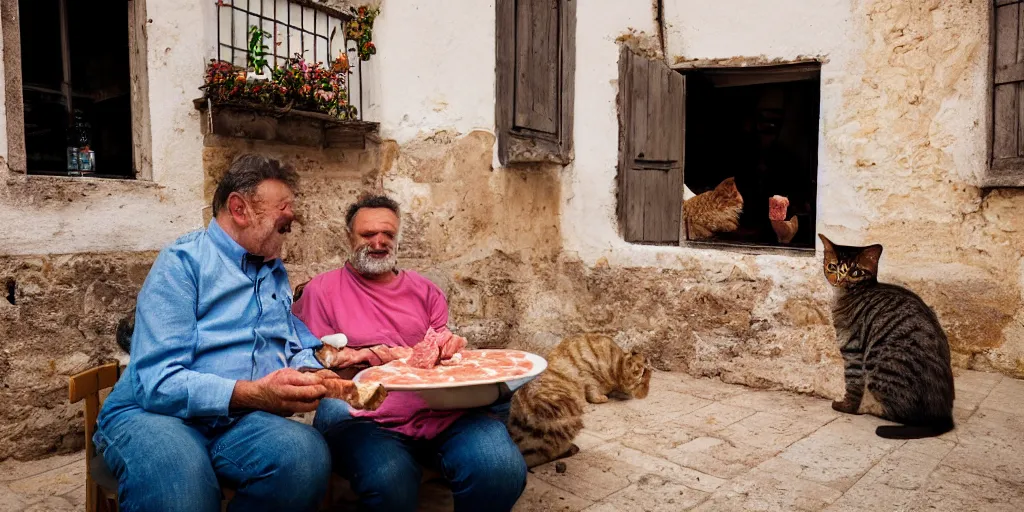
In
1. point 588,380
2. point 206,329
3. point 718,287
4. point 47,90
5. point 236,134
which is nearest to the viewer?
point 206,329

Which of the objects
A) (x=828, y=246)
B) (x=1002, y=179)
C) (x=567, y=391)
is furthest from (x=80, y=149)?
(x=1002, y=179)

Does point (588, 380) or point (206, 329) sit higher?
point (206, 329)

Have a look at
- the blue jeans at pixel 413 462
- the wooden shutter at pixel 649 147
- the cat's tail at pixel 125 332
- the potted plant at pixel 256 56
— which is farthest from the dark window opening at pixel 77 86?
the wooden shutter at pixel 649 147

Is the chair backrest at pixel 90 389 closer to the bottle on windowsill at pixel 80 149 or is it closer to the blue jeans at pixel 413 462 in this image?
the blue jeans at pixel 413 462

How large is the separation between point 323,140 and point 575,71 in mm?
2205

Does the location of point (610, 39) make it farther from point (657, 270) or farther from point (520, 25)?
point (657, 270)

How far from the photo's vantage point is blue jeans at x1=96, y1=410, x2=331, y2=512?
177cm

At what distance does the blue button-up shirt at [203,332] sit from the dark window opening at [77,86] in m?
1.97

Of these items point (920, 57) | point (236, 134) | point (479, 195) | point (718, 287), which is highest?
point (920, 57)

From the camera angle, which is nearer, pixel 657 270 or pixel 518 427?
pixel 518 427

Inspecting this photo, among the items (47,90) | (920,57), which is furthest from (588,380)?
(47,90)

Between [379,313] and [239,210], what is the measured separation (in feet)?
2.50

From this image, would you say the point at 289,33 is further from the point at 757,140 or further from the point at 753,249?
the point at 757,140

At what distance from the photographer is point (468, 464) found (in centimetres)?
227
